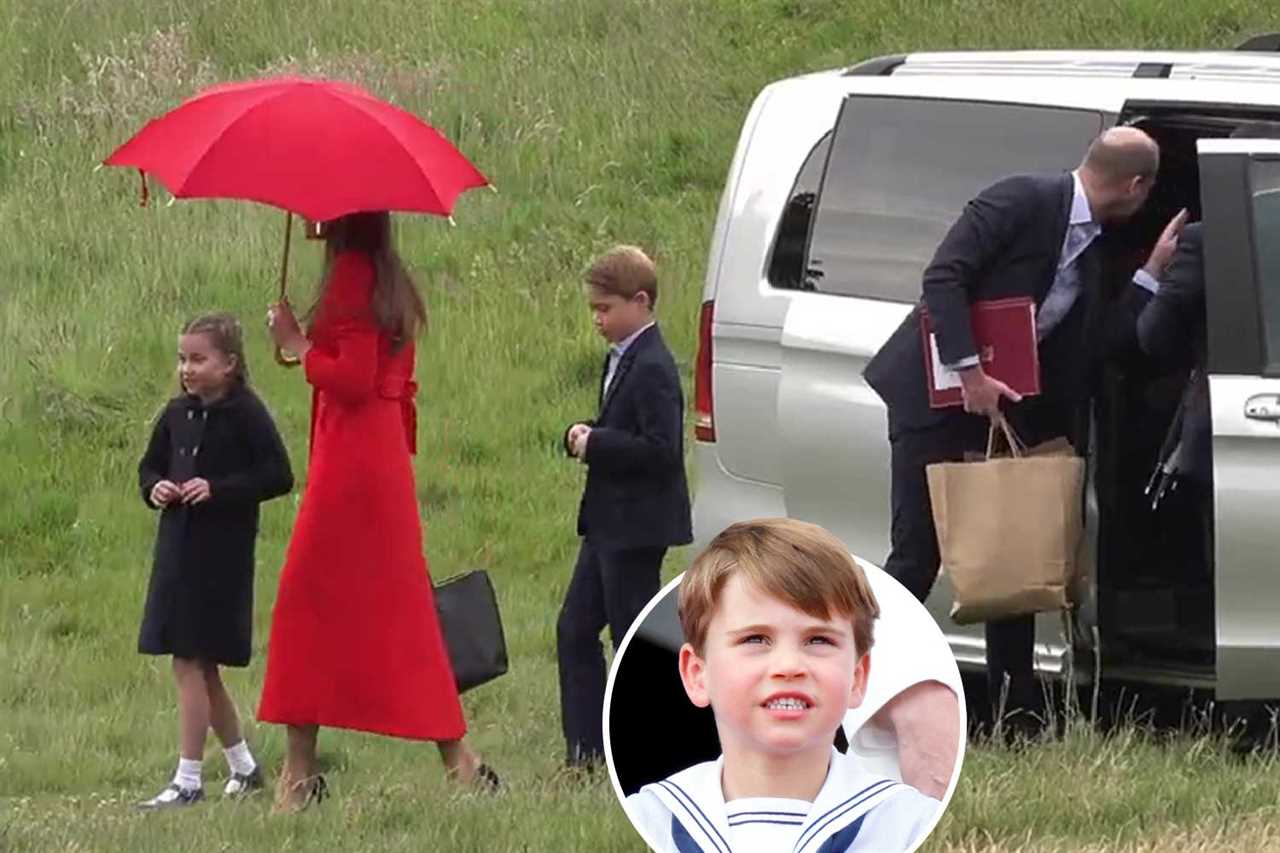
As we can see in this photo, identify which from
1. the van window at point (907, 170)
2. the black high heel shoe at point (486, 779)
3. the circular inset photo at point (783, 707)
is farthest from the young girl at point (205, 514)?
the circular inset photo at point (783, 707)

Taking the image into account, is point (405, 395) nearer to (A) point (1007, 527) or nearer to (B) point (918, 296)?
(B) point (918, 296)

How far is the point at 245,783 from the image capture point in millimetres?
7355

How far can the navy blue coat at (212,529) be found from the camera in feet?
23.5

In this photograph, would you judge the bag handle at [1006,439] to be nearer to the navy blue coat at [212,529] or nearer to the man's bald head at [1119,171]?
the man's bald head at [1119,171]

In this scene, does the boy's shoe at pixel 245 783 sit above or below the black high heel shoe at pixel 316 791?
below

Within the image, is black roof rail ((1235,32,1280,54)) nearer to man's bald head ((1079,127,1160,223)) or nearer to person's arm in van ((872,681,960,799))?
man's bald head ((1079,127,1160,223))

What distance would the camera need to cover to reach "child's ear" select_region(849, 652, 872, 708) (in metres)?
2.75

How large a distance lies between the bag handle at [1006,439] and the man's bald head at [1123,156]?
65cm

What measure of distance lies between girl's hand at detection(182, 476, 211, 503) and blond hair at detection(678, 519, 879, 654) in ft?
14.5

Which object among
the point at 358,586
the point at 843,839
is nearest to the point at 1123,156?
the point at 358,586

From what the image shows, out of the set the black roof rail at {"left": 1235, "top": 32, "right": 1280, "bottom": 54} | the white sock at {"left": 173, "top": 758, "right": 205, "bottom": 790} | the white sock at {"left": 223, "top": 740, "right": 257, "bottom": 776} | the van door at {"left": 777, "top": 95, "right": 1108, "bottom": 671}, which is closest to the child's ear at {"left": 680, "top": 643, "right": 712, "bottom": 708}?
the van door at {"left": 777, "top": 95, "right": 1108, "bottom": 671}

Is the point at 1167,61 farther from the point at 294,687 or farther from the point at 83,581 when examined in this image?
the point at 83,581

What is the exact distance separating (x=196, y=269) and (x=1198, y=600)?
7.73 meters

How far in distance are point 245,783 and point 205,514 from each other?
2.66ft
